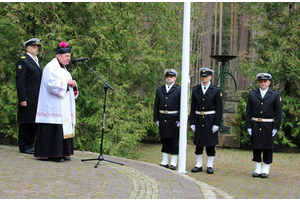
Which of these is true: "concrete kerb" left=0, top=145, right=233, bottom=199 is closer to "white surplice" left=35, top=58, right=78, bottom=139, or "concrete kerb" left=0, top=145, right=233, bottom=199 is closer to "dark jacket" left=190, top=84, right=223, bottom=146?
"white surplice" left=35, top=58, right=78, bottom=139

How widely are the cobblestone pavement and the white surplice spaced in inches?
27.5

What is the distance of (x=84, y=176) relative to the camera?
5293 millimetres

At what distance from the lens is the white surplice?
6.21 m

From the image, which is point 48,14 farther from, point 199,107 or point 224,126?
point 224,126

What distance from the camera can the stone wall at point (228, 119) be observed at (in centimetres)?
1162

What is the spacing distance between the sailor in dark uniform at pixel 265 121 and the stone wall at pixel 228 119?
14.3ft

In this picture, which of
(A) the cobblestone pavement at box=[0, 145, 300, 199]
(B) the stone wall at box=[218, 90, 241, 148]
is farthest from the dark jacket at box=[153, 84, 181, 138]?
(B) the stone wall at box=[218, 90, 241, 148]

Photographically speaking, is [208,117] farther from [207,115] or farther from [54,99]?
[54,99]

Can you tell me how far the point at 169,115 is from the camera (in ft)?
24.3

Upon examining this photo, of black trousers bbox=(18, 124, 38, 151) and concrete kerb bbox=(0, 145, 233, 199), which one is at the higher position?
black trousers bbox=(18, 124, 38, 151)

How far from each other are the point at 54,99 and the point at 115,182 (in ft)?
6.59

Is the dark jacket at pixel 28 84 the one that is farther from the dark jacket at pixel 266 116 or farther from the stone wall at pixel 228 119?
the stone wall at pixel 228 119

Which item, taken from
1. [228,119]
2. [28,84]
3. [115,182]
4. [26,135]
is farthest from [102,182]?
[228,119]

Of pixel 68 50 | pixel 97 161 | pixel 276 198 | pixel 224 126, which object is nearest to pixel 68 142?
pixel 97 161
